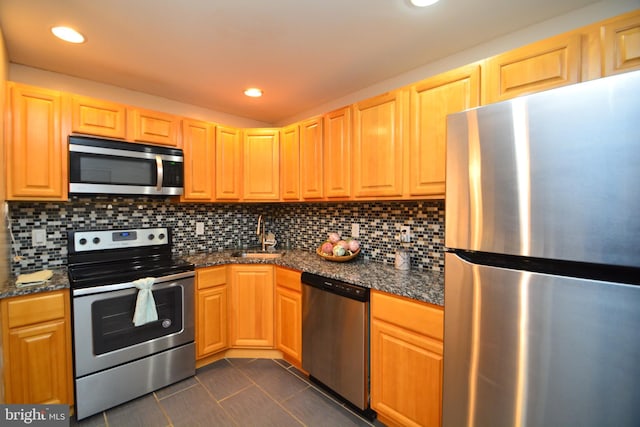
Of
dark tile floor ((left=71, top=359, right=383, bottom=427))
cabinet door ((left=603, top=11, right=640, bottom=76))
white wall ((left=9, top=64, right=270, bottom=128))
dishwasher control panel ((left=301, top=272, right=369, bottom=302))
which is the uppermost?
white wall ((left=9, top=64, right=270, bottom=128))

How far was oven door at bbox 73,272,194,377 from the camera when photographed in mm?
1782

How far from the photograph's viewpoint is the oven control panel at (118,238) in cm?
216

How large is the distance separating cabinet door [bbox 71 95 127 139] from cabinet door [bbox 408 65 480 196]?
2.22m

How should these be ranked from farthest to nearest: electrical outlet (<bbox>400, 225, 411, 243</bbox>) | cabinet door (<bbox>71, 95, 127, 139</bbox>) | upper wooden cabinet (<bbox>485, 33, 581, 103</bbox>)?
electrical outlet (<bbox>400, 225, 411, 243</bbox>) < cabinet door (<bbox>71, 95, 127, 139</bbox>) < upper wooden cabinet (<bbox>485, 33, 581, 103</bbox>)

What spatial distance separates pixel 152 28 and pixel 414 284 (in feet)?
7.26

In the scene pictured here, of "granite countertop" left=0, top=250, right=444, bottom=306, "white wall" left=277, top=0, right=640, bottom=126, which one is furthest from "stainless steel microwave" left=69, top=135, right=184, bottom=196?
"white wall" left=277, top=0, right=640, bottom=126

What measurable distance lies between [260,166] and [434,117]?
5.77ft

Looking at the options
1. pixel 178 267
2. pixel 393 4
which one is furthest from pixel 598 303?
pixel 178 267

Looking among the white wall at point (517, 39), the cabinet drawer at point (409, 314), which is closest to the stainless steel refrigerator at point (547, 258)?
the cabinet drawer at point (409, 314)

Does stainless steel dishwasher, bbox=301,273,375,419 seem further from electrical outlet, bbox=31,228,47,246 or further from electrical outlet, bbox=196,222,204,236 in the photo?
electrical outlet, bbox=31,228,47,246

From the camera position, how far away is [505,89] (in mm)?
1430

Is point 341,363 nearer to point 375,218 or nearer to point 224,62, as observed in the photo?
point 375,218

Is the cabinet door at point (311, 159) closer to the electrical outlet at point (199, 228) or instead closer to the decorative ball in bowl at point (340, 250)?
the decorative ball in bowl at point (340, 250)

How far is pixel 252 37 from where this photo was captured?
1.72 m
